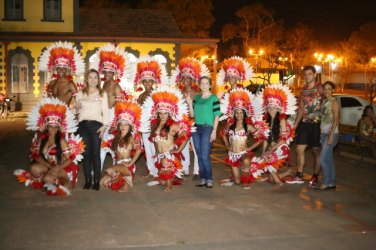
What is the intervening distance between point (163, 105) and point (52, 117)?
69.3 inches

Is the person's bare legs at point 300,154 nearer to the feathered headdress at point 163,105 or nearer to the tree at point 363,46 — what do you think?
the feathered headdress at point 163,105

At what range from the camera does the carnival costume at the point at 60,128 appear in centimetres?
793

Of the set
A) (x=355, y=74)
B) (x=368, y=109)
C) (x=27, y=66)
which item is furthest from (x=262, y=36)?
(x=368, y=109)

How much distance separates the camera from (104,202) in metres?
7.50

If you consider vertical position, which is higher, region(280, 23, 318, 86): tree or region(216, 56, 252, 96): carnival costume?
region(280, 23, 318, 86): tree

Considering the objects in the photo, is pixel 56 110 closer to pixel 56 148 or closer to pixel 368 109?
pixel 56 148

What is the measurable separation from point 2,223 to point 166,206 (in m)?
2.22

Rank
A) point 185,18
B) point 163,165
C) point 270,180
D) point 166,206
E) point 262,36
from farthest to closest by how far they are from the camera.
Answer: point 262,36, point 185,18, point 270,180, point 163,165, point 166,206

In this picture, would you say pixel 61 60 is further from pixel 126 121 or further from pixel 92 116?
pixel 126 121

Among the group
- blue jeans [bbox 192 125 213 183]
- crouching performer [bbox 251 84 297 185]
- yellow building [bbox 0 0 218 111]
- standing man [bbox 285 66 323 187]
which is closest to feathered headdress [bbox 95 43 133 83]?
blue jeans [bbox 192 125 213 183]

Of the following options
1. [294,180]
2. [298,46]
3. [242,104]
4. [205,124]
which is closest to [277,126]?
[242,104]

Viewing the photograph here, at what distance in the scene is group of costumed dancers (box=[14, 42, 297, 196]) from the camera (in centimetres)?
808

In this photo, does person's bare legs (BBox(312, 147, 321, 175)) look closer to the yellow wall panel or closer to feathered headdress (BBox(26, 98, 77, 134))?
feathered headdress (BBox(26, 98, 77, 134))

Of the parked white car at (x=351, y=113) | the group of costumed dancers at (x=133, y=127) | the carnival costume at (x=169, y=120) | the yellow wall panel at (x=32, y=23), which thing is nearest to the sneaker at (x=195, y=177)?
the group of costumed dancers at (x=133, y=127)
